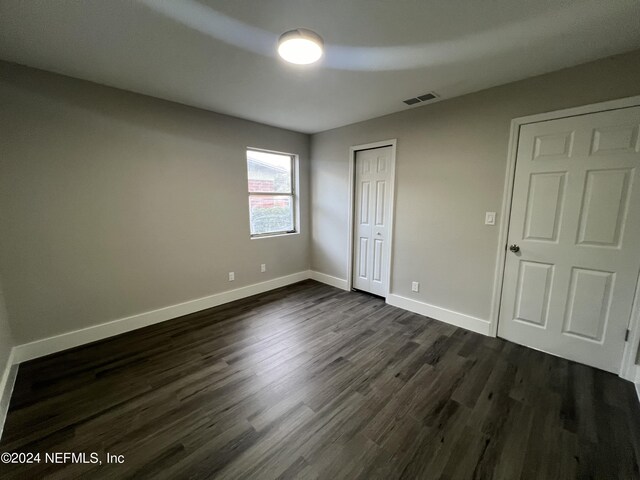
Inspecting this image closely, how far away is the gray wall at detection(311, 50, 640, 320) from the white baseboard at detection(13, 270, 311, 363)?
2.25 metres

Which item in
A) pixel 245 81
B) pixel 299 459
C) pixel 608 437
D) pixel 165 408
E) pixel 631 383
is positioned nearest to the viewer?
pixel 299 459

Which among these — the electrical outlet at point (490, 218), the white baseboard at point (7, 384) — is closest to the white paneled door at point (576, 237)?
the electrical outlet at point (490, 218)

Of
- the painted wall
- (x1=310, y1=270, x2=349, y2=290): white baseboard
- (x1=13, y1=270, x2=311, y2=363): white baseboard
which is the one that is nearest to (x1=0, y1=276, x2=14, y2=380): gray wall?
the painted wall

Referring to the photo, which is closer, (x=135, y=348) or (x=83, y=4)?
(x=83, y=4)

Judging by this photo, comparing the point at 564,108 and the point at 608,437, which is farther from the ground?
the point at 564,108

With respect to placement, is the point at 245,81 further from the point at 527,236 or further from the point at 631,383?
the point at 631,383

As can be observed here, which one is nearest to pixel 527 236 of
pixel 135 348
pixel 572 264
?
pixel 572 264

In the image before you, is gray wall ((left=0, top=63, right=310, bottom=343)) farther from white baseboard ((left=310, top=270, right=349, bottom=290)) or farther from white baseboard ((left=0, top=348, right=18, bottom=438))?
white baseboard ((left=310, top=270, right=349, bottom=290))

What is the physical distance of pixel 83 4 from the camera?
1.41 meters

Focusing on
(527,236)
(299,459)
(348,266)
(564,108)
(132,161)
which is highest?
(564,108)

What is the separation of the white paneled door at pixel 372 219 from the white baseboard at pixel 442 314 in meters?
0.25

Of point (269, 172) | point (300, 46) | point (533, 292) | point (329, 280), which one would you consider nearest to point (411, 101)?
point (300, 46)

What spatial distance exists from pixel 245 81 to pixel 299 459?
2872 millimetres

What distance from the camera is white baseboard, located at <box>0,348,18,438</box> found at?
5.39ft
